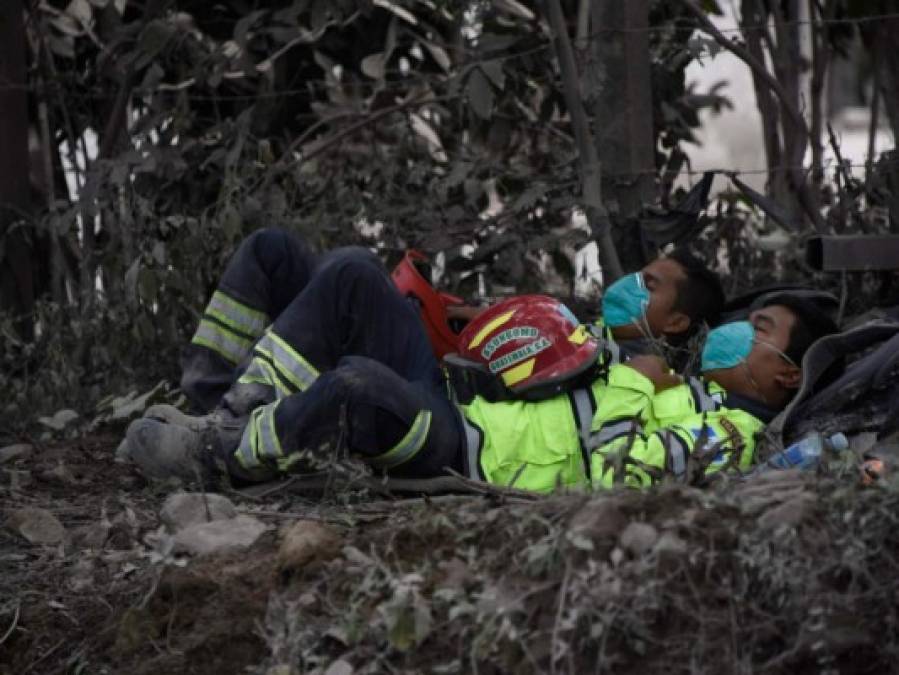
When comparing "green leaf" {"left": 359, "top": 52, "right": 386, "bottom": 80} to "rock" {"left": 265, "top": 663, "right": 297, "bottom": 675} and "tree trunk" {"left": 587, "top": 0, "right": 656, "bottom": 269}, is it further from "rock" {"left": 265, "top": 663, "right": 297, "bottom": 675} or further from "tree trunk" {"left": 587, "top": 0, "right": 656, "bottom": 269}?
"rock" {"left": 265, "top": 663, "right": 297, "bottom": 675}

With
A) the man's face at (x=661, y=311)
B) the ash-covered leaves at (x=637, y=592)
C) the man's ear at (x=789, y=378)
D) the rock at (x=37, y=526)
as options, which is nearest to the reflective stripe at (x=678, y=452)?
the man's ear at (x=789, y=378)

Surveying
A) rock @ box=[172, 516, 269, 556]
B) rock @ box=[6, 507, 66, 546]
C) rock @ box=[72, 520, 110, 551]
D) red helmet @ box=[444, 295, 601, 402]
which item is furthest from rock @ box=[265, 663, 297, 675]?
red helmet @ box=[444, 295, 601, 402]

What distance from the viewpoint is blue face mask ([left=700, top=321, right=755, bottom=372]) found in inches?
159

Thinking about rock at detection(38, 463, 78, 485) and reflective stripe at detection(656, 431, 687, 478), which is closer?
reflective stripe at detection(656, 431, 687, 478)

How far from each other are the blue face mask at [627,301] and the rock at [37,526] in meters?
1.57

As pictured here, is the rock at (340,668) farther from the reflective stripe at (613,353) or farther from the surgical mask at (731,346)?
the surgical mask at (731,346)

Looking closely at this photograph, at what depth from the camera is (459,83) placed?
17.9ft

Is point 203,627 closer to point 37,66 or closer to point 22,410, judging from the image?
point 22,410

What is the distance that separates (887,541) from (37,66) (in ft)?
14.5

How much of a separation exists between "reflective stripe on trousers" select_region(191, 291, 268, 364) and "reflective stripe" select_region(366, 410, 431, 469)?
715mm

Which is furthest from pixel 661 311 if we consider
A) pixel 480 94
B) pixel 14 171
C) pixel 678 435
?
pixel 14 171

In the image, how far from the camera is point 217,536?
128 inches

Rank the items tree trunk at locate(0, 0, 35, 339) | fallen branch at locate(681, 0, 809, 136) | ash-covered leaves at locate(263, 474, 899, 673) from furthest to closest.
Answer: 1. tree trunk at locate(0, 0, 35, 339)
2. fallen branch at locate(681, 0, 809, 136)
3. ash-covered leaves at locate(263, 474, 899, 673)

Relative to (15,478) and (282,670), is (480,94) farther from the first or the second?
(282,670)
